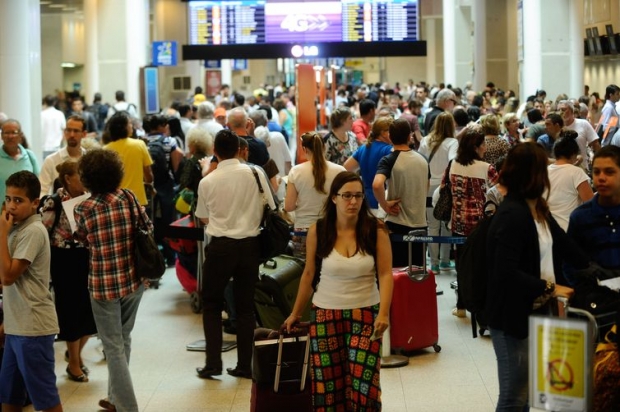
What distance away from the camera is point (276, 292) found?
773 centimetres

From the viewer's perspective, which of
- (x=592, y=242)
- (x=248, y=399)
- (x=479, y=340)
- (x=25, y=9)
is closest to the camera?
(x=592, y=242)

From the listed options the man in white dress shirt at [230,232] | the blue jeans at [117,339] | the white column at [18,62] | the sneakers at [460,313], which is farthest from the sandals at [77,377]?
the white column at [18,62]

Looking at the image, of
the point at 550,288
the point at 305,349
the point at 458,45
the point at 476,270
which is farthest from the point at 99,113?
A: the point at 550,288

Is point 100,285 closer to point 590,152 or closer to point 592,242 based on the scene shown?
point 592,242

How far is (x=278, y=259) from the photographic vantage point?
8156mm

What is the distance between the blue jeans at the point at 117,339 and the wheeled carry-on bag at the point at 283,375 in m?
0.80

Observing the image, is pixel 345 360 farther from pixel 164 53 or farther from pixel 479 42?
pixel 479 42

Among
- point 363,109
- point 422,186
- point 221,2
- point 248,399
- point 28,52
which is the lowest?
point 248,399

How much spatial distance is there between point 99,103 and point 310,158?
1285 cm

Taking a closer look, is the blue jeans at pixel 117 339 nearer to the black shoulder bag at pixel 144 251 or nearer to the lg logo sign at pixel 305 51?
the black shoulder bag at pixel 144 251

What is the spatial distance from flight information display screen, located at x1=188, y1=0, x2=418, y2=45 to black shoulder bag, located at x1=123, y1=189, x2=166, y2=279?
48.3ft

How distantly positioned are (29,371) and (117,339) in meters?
0.58

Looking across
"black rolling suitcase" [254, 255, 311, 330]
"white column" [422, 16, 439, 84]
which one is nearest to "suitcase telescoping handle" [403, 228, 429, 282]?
"black rolling suitcase" [254, 255, 311, 330]

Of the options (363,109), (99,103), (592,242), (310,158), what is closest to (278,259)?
(310,158)
